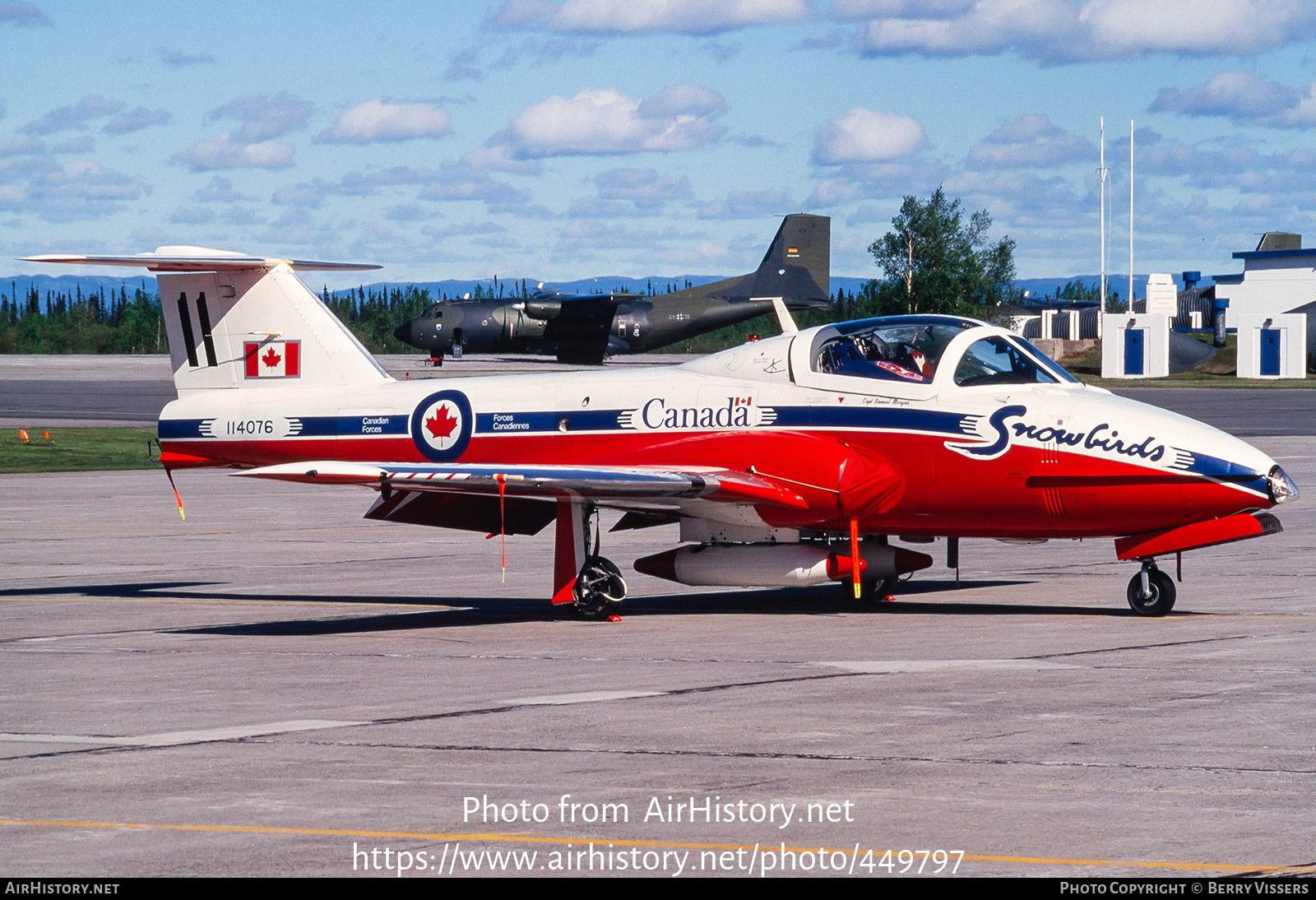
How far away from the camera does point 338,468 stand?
14.5 m

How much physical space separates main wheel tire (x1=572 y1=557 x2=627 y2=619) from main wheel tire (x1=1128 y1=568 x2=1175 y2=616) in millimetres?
5049

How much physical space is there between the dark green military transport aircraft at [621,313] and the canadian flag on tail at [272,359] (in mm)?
53738

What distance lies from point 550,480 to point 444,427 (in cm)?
299

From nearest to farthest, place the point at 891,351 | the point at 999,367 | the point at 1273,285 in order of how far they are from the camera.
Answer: the point at 999,367, the point at 891,351, the point at 1273,285

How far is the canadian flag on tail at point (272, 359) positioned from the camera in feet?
61.4

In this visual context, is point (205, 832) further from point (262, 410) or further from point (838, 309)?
point (838, 309)

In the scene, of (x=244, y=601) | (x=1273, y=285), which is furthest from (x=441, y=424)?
(x=1273, y=285)

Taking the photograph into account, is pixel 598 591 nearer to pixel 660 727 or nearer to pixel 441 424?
pixel 441 424

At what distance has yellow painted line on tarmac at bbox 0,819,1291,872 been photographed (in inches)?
273

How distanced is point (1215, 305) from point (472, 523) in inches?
3906

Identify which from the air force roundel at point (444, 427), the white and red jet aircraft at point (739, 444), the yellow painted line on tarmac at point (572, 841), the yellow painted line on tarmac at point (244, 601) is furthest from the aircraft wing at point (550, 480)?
the yellow painted line on tarmac at point (572, 841)

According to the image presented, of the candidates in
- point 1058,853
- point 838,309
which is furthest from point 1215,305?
point 1058,853

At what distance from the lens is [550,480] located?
15.1 metres

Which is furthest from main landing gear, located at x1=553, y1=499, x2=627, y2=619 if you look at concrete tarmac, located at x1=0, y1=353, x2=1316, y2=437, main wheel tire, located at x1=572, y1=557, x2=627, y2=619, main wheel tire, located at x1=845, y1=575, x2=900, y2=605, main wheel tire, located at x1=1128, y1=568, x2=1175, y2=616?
concrete tarmac, located at x1=0, y1=353, x2=1316, y2=437
